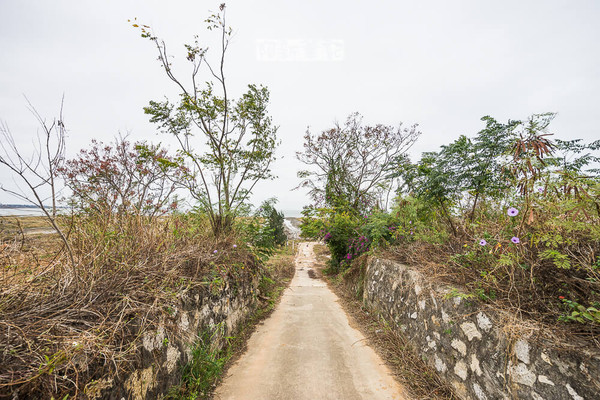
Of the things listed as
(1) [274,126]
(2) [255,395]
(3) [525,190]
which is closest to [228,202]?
(1) [274,126]

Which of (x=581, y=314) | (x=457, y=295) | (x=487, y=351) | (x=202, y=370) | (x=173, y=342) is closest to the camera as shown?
(x=581, y=314)

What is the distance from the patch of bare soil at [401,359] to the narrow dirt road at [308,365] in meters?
0.13

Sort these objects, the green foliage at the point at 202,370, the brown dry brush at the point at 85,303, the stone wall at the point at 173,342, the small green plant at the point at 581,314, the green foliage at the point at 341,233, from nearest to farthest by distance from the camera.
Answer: the brown dry brush at the point at 85,303 → the small green plant at the point at 581,314 → the stone wall at the point at 173,342 → the green foliage at the point at 202,370 → the green foliage at the point at 341,233

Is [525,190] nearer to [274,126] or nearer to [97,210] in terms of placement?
[97,210]

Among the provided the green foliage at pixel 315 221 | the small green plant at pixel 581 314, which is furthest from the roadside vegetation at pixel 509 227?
the green foliage at pixel 315 221

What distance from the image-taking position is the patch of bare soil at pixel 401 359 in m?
2.38

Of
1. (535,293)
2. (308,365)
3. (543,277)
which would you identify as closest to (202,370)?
(308,365)

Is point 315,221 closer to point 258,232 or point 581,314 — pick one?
point 258,232

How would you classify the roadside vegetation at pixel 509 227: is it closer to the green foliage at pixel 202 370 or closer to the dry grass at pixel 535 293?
the dry grass at pixel 535 293

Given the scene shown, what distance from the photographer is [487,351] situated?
1.99 metres

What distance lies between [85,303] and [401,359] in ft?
11.6

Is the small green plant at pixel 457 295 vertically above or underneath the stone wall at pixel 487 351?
above

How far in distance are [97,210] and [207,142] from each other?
3.50 m

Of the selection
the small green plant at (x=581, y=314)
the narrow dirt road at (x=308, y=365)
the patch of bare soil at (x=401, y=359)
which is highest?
the small green plant at (x=581, y=314)
